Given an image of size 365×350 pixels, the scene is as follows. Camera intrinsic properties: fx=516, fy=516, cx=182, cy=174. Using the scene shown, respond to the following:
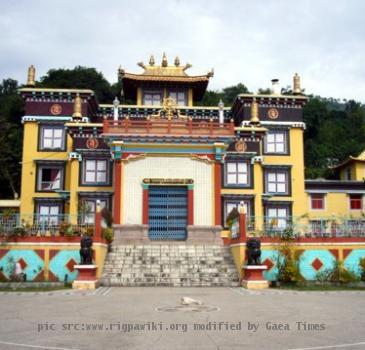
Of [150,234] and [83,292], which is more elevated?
[150,234]

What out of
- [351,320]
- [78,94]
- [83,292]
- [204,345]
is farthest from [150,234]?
[204,345]

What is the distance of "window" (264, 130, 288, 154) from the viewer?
109 ft

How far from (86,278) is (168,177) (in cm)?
863

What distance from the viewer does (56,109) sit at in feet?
108

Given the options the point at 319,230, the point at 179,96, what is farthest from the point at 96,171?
the point at 319,230

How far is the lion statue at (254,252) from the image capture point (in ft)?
63.8

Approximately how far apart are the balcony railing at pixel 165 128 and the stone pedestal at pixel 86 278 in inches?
351

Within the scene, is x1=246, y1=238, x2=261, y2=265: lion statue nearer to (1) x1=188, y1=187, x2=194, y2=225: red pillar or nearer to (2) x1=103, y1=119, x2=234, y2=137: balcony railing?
(1) x1=188, y1=187, x2=194, y2=225: red pillar

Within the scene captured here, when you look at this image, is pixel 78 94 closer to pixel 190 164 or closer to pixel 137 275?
pixel 190 164

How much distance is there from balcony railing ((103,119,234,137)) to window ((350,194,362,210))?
1595 centimetres

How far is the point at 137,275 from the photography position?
20203 mm

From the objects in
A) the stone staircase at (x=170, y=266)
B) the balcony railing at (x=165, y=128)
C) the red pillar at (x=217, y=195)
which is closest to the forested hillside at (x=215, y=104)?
the balcony railing at (x=165, y=128)

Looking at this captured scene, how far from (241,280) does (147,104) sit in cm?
1837

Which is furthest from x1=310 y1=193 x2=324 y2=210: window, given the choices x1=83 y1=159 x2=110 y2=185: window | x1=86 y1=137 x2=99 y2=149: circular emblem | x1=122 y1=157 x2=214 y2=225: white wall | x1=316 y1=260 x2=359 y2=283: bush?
x1=316 y1=260 x2=359 y2=283: bush
